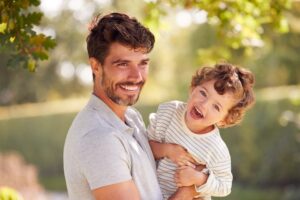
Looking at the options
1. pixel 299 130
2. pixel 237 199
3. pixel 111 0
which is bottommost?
pixel 237 199

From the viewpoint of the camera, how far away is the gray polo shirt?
2.39 meters

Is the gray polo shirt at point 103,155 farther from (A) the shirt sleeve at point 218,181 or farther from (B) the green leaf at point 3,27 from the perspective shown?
(B) the green leaf at point 3,27

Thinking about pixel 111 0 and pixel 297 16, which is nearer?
Result: pixel 297 16

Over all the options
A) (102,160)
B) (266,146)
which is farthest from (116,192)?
(266,146)

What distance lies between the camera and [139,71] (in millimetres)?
2562

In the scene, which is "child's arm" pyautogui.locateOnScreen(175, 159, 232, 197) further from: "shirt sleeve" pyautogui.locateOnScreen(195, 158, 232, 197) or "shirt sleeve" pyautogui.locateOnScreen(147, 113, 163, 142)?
"shirt sleeve" pyautogui.locateOnScreen(147, 113, 163, 142)

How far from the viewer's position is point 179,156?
9.12 ft

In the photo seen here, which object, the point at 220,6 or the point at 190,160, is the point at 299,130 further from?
the point at 190,160

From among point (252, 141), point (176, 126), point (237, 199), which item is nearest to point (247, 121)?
point (252, 141)

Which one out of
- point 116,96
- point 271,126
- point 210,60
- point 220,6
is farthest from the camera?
point 271,126

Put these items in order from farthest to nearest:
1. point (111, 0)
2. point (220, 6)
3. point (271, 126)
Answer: point (111, 0)
point (271, 126)
point (220, 6)

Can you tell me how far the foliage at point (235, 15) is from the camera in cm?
411

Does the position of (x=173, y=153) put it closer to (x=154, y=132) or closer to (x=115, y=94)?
(x=154, y=132)

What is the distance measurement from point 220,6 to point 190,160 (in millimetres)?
1541
